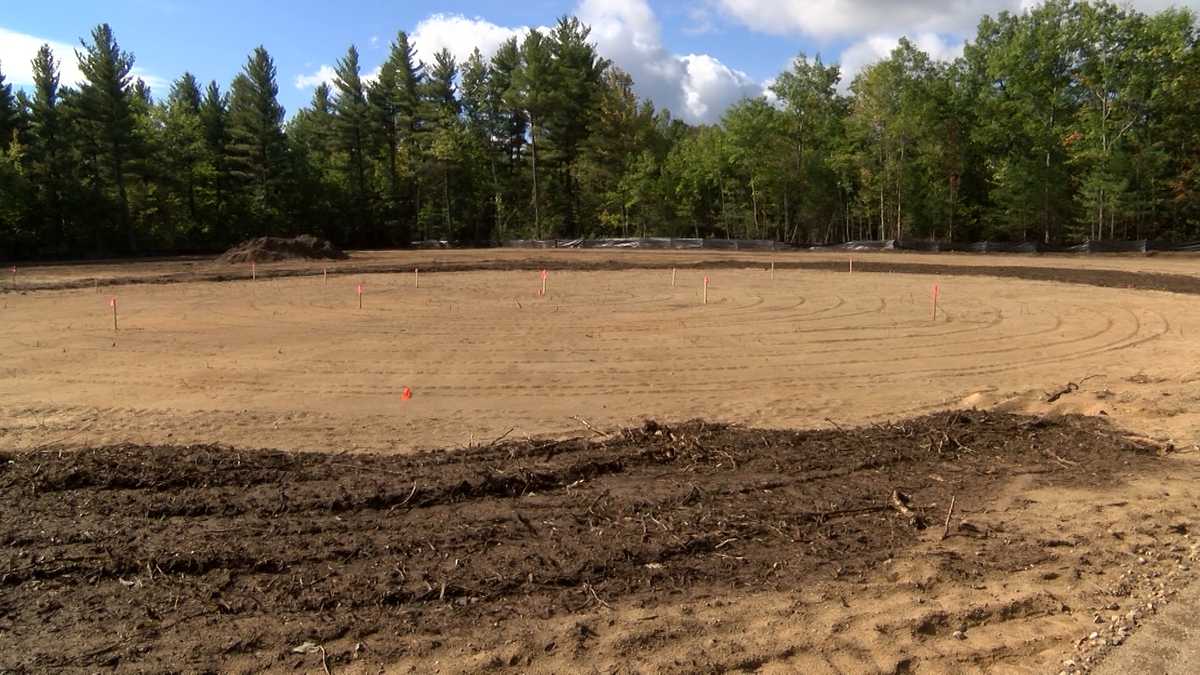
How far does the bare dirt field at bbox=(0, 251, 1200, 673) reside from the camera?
4.41m

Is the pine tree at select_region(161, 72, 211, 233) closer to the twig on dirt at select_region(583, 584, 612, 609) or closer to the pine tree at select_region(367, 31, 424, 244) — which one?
the pine tree at select_region(367, 31, 424, 244)

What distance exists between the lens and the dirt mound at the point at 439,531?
4465 millimetres

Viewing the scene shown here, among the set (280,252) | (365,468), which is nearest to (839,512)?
(365,468)

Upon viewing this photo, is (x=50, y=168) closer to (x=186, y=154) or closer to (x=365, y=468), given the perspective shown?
(x=186, y=154)

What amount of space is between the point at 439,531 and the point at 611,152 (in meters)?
60.4

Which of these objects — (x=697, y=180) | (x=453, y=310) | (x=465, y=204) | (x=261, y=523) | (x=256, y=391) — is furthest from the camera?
(x=465, y=204)

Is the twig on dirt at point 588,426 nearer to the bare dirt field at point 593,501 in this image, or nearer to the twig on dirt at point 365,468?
the bare dirt field at point 593,501

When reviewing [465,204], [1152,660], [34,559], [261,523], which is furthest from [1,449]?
[465,204]

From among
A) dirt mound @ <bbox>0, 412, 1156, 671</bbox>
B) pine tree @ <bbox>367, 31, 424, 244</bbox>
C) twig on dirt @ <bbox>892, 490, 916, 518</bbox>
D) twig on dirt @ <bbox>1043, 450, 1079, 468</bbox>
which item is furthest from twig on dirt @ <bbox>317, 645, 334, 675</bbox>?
pine tree @ <bbox>367, 31, 424, 244</bbox>

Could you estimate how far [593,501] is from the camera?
6445 millimetres

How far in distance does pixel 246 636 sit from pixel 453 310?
1589 cm

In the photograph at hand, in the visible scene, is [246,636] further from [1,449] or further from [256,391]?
[256,391]

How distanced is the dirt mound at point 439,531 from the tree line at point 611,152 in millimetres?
46294

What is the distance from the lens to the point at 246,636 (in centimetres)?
434
